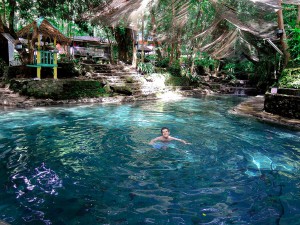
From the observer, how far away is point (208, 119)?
453 inches

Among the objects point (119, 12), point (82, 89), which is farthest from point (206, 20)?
point (82, 89)

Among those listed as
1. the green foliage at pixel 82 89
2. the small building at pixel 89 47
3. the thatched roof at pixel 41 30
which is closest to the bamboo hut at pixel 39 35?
the thatched roof at pixel 41 30

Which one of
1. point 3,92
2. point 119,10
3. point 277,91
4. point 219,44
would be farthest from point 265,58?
point 3,92

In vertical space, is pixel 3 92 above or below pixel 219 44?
below

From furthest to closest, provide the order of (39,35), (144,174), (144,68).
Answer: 1. (144,68)
2. (39,35)
3. (144,174)

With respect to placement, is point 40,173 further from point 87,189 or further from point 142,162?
point 142,162

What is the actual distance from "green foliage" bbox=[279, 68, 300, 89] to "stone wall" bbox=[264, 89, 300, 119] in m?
0.36

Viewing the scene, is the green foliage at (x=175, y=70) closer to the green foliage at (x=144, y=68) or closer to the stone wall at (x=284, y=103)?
the green foliage at (x=144, y=68)

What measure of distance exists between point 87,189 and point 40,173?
1.27 m

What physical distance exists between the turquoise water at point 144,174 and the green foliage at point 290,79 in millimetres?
2090

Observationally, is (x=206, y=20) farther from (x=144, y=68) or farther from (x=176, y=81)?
(x=176, y=81)

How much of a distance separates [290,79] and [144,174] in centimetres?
844

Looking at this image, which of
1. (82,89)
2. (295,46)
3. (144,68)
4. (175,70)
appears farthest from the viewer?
(175,70)

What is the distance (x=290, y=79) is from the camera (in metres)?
10.9
